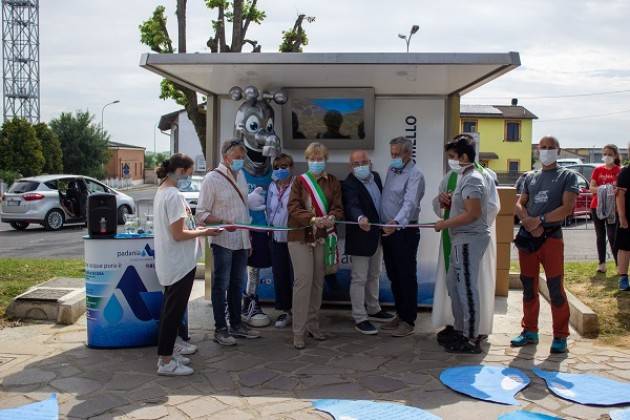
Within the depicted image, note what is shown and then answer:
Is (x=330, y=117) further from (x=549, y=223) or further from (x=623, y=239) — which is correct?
(x=623, y=239)

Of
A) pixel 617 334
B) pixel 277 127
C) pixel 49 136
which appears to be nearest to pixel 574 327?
pixel 617 334

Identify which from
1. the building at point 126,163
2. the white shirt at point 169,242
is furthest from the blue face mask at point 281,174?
the building at point 126,163

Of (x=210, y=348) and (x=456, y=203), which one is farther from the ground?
(x=456, y=203)

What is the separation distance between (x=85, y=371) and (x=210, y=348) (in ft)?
3.89

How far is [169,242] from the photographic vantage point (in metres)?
5.23

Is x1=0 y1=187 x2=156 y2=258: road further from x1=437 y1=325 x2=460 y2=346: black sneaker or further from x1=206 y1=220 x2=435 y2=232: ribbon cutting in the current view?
x1=437 y1=325 x2=460 y2=346: black sneaker

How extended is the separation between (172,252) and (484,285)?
2825mm

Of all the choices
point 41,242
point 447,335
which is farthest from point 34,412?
point 41,242

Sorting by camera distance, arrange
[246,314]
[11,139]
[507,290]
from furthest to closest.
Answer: [11,139], [507,290], [246,314]

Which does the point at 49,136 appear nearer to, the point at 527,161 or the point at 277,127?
the point at 277,127

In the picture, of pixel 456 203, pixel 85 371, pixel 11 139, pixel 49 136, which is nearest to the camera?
pixel 85 371

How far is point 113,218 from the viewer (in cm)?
599

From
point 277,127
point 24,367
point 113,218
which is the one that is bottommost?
point 24,367

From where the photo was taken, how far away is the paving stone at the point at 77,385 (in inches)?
195
